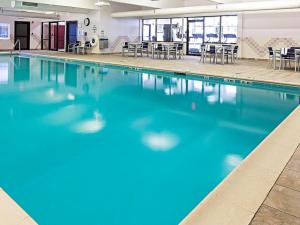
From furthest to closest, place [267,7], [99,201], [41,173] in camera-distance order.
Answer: [267,7]
[41,173]
[99,201]

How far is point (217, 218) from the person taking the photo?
1831mm

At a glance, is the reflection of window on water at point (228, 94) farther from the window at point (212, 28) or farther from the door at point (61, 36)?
the door at point (61, 36)

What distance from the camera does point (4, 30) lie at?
730 inches

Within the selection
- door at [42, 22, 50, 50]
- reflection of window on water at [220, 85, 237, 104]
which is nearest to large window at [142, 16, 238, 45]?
door at [42, 22, 50, 50]

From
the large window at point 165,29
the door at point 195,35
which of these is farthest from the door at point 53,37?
the door at point 195,35

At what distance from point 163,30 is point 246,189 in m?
15.5

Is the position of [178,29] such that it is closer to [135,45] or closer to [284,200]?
[135,45]

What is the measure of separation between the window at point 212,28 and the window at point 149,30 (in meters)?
3.20

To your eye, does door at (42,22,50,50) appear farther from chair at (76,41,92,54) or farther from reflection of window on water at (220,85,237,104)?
reflection of window on water at (220,85,237,104)

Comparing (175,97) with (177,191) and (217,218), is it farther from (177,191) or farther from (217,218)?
(217,218)

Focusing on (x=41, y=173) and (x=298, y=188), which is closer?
(x=298, y=188)

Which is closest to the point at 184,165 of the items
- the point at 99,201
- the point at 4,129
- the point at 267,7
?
the point at 99,201

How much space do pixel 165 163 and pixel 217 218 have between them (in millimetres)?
1246

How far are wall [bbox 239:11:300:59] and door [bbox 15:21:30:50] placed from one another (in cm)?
1264
